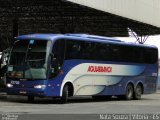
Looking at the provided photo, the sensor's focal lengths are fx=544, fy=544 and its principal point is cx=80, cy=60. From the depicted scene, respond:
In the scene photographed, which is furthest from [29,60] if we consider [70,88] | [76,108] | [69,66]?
[76,108]

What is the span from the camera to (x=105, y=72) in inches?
1060

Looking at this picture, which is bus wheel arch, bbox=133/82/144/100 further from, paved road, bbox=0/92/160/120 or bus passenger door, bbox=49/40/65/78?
bus passenger door, bbox=49/40/65/78

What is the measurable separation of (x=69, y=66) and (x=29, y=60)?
1.90m

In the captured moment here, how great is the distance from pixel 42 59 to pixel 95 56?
368 centimetres

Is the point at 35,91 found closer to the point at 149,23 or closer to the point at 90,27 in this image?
the point at 149,23

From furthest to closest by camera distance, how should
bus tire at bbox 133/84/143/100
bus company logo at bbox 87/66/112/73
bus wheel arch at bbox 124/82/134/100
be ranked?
1. bus tire at bbox 133/84/143/100
2. bus wheel arch at bbox 124/82/134/100
3. bus company logo at bbox 87/66/112/73

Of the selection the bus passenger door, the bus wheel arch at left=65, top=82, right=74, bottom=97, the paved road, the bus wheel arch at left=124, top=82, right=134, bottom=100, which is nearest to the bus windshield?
the bus passenger door

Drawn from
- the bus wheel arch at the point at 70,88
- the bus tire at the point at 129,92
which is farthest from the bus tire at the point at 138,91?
the bus wheel arch at the point at 70,88

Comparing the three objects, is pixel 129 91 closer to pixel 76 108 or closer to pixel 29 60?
pixel 29 60

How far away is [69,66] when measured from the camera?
24.1 m

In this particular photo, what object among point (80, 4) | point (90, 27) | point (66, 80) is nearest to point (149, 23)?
point (90, 27)

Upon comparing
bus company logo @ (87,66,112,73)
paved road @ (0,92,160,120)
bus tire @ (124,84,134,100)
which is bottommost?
paved road @ (0,92,160,120)

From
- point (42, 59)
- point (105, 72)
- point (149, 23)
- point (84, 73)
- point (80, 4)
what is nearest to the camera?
point (42, 59)

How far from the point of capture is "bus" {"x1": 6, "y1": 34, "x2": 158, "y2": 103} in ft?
76.0
